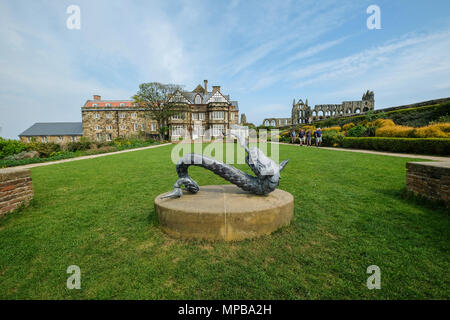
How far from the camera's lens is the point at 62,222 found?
13.4 feet

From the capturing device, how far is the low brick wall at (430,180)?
4.06m

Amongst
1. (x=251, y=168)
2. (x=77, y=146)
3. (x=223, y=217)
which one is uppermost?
(x=77, y=146)

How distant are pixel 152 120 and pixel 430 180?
4667 cm

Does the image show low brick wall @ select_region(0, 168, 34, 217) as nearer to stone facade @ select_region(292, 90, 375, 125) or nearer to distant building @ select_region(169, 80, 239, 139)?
distant building @ select_region(169, 80, 239, 139)

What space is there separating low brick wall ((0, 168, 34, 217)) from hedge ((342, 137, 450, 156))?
699 inches

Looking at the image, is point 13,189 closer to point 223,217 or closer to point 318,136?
point 223,217

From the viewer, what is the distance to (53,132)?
→ 163 feet

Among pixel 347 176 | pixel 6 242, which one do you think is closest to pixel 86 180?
pixel 6 242

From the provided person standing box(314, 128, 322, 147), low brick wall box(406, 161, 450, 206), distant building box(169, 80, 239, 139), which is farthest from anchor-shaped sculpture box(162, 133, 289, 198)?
distant building box(169, 80, 239, 139)

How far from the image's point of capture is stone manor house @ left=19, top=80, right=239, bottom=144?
4175cm

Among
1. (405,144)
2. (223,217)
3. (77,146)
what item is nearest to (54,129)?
(77,146)

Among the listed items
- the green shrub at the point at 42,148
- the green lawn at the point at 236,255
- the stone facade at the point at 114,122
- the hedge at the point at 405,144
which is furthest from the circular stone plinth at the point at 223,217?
the stone facade at the point at 114,122

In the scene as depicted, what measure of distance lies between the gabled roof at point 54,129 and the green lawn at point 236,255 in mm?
56125
